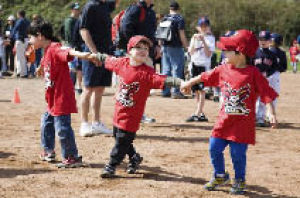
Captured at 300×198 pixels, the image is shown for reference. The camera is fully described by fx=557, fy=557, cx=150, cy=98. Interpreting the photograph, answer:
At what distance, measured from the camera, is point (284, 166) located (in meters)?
6.96

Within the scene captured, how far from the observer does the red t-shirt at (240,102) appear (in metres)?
5.52

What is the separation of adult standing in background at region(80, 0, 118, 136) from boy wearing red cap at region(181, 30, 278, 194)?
3.02 metres

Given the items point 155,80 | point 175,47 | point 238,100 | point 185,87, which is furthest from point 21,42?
point 238,100

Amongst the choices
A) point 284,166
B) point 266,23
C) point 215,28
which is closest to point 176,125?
point 284,166

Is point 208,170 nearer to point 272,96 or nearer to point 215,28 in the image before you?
point 272,96

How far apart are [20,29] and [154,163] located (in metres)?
12.9

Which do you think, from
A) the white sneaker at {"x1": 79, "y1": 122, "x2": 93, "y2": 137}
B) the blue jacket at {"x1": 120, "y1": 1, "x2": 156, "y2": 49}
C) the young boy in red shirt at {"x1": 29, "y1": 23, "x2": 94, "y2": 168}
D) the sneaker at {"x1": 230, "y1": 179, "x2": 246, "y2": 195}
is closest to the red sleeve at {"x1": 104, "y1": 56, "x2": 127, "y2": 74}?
the young boy in red shirt at {"x1": 29, "y1": 23, "x2": 94, "y2": 168}

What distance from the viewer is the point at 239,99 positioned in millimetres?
5543

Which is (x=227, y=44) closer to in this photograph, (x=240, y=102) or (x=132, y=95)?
(x=240, y=102)

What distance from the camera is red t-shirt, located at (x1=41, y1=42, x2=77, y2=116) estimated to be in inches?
255

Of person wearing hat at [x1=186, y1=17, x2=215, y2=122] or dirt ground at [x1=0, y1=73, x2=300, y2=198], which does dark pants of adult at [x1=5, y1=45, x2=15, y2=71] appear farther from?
person wearing hat at [x1=186, y1=17, x2=215, y2=122]

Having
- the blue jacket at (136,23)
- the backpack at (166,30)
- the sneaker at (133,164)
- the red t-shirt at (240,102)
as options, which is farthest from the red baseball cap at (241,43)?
the backpack at (166,30)

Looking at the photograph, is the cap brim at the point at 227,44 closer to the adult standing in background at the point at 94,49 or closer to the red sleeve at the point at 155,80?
the red sleeve at the point at 155,80

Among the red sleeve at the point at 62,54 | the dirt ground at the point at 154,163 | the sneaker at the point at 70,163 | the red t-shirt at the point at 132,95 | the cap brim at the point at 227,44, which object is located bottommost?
the dirt ground at the point at 154,163
